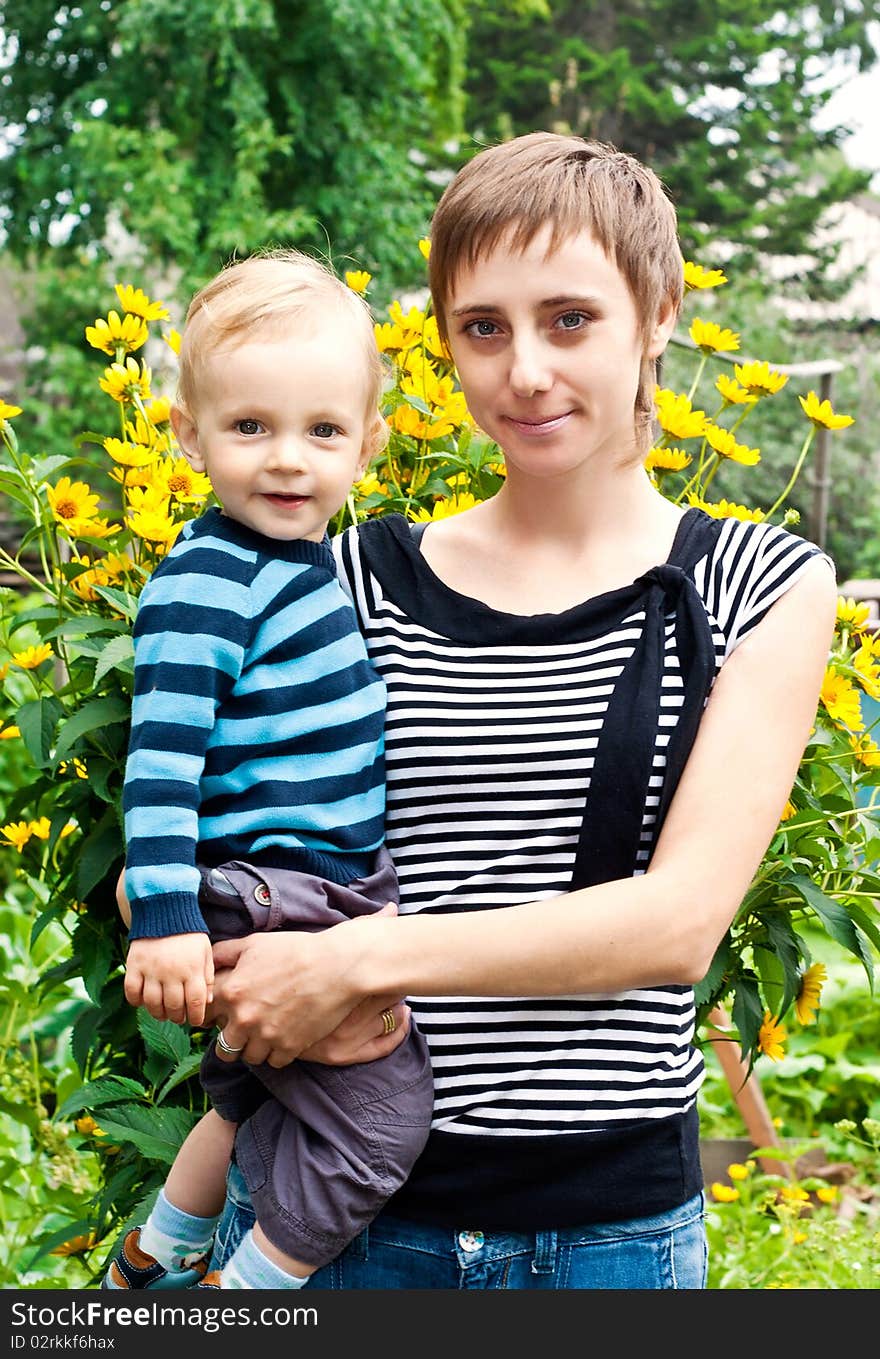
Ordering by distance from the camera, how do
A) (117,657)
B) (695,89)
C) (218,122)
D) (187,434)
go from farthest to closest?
(695,89) < (218,122) < (117,657) < (187,434)

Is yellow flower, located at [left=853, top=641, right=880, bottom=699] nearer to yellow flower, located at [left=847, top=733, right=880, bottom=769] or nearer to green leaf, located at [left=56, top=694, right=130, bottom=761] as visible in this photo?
yellow flower, located at [left=847, top=733, right=880, bottom=769]

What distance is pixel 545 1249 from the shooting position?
1225mm

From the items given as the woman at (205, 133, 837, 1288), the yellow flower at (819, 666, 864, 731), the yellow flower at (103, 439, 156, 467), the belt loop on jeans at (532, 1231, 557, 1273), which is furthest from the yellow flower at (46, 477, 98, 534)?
the belt loop on jeans at (532, 1231, 557, 1273)

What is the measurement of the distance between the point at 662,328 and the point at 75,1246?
163 centimetres

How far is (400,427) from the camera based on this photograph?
6.42 ft

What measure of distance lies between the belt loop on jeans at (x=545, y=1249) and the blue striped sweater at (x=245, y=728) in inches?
13.7

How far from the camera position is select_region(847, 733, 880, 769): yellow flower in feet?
5.64

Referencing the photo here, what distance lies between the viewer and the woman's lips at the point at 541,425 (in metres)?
1.26

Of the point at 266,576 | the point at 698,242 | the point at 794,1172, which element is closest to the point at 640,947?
the point at 266,576

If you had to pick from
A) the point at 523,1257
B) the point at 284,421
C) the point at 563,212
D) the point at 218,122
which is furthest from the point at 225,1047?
the point at 218,122

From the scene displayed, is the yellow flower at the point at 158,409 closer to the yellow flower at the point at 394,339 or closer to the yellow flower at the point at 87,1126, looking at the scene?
the yellow flower at the point at 394,339

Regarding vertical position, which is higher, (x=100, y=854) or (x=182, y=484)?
(x=182, y=484)

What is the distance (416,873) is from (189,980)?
222 millimetres

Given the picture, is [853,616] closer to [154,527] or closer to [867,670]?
[867,670]
